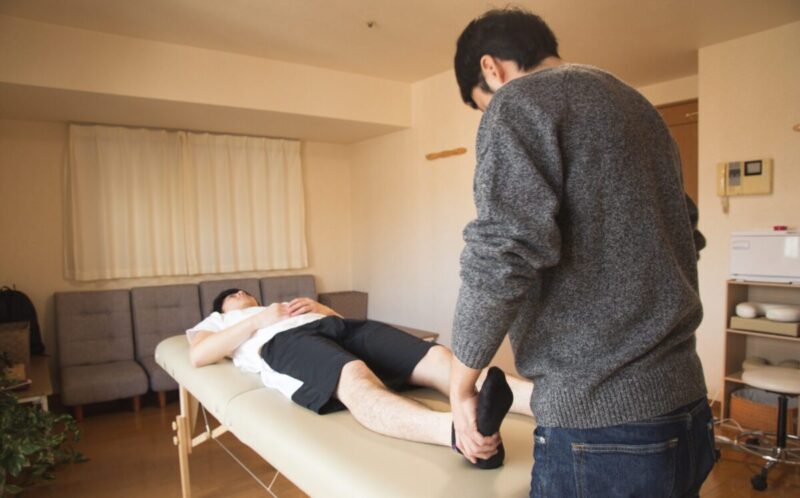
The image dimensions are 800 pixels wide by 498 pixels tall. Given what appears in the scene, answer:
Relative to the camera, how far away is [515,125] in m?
0.71

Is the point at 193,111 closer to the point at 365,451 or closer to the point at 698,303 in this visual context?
the point at 365,451

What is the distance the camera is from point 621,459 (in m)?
0.72

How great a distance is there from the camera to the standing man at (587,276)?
2.32 ft

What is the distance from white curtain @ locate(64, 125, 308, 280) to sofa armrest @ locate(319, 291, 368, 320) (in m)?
0.38

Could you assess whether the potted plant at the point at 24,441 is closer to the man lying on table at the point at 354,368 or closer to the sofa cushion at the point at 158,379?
the man lying on table at the point at 354,368

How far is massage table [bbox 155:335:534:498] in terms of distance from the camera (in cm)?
100

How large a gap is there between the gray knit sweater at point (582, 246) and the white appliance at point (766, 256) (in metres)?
2.40

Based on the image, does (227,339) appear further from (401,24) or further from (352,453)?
(401,24)

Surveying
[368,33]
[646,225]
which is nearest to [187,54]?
[368,33]

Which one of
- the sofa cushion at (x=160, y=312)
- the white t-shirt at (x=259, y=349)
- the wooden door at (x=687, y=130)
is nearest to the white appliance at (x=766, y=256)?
the wooden door at (x=687, y=130)

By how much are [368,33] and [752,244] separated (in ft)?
7.73

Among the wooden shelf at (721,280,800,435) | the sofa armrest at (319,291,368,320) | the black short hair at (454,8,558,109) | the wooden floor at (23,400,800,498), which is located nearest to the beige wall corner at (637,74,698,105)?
the wooden shelf at (721,280,800,435)

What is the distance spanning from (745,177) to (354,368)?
2.57 m

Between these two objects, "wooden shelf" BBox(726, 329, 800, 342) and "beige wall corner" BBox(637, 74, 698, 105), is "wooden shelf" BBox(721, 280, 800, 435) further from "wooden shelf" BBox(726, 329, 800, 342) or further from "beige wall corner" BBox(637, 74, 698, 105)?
"beige wall corner" BBox(637, 74, 698, 105)
